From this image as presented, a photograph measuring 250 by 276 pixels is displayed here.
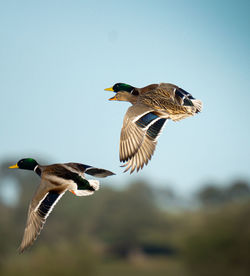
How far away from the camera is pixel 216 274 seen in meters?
35.5

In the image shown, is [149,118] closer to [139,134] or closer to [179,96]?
[139,134]

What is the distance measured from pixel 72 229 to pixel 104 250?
386 centimetres

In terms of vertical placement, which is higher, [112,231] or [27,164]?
[27,164]

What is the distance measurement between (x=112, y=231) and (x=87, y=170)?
51754mm

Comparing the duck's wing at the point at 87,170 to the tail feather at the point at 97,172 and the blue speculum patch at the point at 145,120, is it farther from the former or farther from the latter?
the blue speculum patch at the point at 145,120

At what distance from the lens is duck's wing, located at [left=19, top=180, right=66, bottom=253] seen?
4117 millimetres

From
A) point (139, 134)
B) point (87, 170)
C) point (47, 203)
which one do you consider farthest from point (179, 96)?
point (47, 203)

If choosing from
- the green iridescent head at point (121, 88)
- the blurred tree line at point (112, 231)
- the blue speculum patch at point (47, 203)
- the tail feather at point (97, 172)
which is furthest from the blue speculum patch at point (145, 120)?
the blurred tree line at point (112, 231)

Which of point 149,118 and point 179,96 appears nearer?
point 149,118

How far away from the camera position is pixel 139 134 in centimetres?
500

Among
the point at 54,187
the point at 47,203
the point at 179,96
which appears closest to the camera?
the point at 54,187

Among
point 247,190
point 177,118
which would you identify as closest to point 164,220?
point 247,190

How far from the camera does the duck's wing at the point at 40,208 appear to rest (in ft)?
13.5

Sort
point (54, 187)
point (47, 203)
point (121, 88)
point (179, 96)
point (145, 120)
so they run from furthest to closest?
point (121, 88) < point (179, 96) < point (145, 120) < point (47, 203) < point (54, 187)
